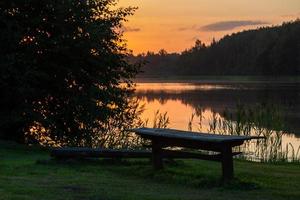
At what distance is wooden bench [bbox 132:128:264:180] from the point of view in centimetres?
955

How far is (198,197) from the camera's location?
8.55 metres

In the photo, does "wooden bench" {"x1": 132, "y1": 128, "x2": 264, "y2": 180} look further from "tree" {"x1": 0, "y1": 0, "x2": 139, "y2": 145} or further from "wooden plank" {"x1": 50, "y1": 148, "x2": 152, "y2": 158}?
"tree" {"x1": 0, "y1": 0, "x2": 139, "y2": 145}

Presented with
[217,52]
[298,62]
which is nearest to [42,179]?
[298,62]

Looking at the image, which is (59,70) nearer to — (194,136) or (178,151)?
(178,151)

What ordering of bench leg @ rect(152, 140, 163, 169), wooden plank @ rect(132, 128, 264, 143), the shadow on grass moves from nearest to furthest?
wooden plank @ rect(132, 128, 264, 143) < the shadow on grass < bench leg @ rect(152, 140, 163, 169)

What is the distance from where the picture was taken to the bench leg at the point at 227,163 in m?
9.76

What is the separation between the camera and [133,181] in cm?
1012

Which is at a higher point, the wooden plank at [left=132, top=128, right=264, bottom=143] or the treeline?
the treeline

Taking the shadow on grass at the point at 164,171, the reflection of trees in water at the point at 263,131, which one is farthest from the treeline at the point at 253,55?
the shadow on grass at the point at 164,171

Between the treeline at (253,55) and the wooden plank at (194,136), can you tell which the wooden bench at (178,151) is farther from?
the treeline at (253,55)

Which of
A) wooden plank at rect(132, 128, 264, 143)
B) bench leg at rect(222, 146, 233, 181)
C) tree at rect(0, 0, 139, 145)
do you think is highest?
tree at rect(0, 0, 139, 145)

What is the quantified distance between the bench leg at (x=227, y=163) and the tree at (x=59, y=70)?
32.4ft

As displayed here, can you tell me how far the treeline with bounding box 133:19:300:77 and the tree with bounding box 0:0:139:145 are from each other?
114 m

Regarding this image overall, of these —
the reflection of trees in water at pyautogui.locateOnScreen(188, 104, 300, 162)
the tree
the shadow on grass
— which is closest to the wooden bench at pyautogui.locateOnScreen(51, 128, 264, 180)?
the shadow on grass
